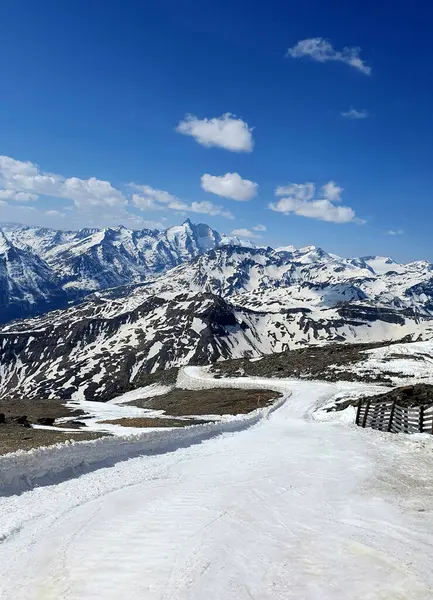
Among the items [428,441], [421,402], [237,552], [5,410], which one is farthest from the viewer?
[5,410]

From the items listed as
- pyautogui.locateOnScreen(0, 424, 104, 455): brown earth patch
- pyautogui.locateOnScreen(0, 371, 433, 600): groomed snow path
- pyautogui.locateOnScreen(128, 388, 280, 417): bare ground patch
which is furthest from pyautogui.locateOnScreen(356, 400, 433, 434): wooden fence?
pyautogui.locateOnScreen(0, 424, 104, 455): brown earth patch

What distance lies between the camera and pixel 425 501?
53.5 ft

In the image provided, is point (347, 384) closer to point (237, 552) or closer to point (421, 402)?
point (421, 402)

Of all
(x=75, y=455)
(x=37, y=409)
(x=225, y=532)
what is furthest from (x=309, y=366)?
(x=225, y=532)

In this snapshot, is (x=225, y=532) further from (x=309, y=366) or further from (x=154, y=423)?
(x=309, y=366)

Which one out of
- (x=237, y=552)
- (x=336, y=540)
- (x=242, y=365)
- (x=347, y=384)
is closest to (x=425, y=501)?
(x=336, y=540)

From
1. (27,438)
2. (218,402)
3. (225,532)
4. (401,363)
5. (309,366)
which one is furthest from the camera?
(309,366)

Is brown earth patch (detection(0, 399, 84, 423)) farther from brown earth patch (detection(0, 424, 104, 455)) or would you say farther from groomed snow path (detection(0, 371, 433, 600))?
groomed snow path (detection(0, 371, 433, 600))

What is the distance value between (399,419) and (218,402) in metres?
33.2

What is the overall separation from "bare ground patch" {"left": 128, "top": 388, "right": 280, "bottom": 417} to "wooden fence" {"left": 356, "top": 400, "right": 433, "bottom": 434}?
1922 cm

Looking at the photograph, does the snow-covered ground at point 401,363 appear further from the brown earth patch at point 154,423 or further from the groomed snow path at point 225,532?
the groomed snow path at point 225,532

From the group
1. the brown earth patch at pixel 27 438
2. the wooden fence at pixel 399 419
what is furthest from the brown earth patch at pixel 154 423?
the wooden fence at pixel 399 419

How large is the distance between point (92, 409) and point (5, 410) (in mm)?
11738

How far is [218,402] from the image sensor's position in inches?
2479
